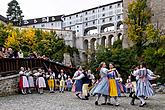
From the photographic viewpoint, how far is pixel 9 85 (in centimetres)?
1958

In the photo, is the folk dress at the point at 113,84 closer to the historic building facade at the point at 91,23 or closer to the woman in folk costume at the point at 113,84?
the woman in folk costume at the point at 113,84

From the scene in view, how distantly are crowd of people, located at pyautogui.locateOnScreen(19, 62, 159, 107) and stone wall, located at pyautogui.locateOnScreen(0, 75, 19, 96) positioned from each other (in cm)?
30

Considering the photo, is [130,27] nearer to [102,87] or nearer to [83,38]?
[102,87]

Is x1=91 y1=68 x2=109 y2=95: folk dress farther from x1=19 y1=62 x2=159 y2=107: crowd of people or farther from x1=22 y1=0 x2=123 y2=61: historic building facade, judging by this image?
x1=22 y1=0 x2=123 y2=61: historic building facade

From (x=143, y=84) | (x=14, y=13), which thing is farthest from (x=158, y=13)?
(x=14, y=13)

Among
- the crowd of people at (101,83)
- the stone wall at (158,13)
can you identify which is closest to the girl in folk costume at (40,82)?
the crowd of people at (101,83)

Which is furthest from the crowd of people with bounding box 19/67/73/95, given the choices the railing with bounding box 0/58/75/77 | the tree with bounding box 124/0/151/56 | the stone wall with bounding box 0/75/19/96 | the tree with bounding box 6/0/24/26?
the tree with bounding box 6/0/24/26

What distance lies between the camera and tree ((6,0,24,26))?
91.4 meters

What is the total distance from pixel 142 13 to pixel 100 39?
38.8m

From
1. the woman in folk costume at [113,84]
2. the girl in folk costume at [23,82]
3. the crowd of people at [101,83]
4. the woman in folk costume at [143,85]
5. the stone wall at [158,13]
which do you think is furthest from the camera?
the stone wall at [158,13]

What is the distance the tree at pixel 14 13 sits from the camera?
300 feet

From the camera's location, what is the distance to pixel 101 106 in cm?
1434

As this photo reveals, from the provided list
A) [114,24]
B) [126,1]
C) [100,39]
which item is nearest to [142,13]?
[126,1]

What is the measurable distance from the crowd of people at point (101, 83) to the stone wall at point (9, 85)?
0.30 m
